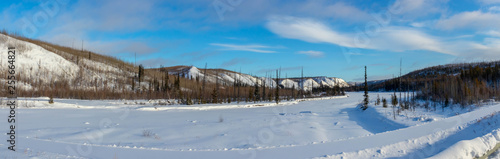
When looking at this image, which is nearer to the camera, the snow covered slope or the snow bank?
the snow bank

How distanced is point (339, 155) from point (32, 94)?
39357 millimetres

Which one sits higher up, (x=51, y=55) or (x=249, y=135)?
(x=51, y=55)

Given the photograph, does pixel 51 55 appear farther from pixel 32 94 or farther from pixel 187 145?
pixel 187 145

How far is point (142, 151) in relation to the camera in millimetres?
6750

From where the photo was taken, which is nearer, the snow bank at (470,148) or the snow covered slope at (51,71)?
the snow bank at (470,148)

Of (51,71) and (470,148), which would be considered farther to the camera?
(51,71)

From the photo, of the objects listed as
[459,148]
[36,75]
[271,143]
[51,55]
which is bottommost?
[271,143]

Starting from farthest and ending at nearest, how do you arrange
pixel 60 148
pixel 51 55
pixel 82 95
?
pixel 51 55 → pixel 82 95 → pixel 60 148

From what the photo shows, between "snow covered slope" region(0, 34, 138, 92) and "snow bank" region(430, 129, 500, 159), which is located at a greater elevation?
"snow covered slope" region(0, 34, 138, 92)

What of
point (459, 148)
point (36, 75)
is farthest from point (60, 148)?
point (36, 75)

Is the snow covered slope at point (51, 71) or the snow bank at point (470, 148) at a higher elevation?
the snow covered slope at point (51, 71)

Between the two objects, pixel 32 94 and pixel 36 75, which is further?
pixel 36 75

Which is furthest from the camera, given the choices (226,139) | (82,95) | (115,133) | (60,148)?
(82,95)

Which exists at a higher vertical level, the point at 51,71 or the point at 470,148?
the point at 51,71
